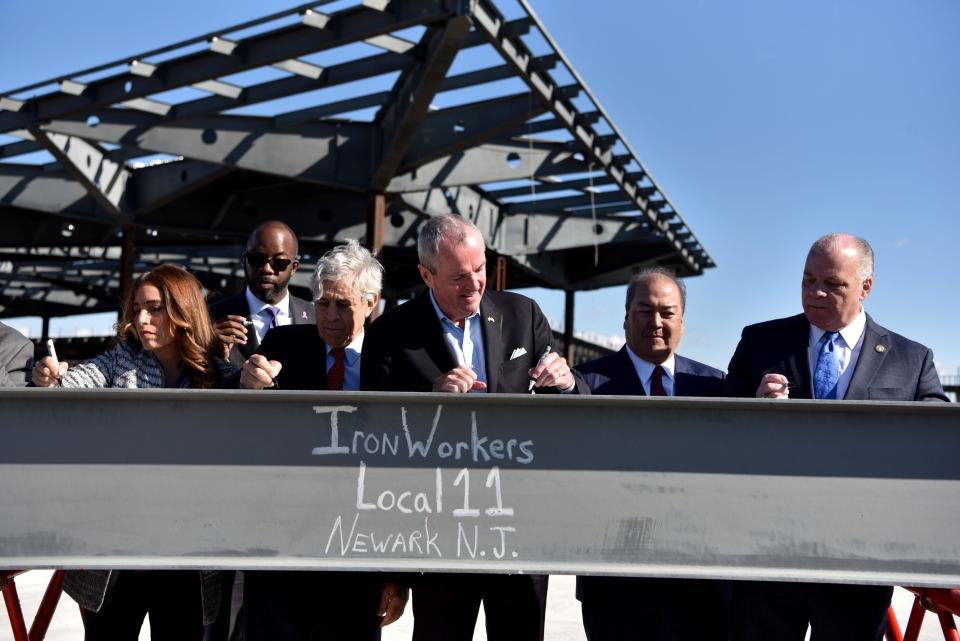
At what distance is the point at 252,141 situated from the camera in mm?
14211

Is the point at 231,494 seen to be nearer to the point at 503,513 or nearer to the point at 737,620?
the point at 503,513

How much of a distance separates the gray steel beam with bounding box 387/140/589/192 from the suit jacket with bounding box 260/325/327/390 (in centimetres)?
1183

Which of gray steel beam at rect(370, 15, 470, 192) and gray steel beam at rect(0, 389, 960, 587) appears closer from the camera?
gray steel beam at rect(0, 389, 960, 587)

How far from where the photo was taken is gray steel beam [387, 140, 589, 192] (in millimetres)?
15500

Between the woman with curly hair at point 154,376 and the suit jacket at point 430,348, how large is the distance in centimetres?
77

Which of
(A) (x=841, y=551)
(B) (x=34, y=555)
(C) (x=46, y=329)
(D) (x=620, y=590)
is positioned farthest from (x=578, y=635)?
(C) (x=46, y=329)

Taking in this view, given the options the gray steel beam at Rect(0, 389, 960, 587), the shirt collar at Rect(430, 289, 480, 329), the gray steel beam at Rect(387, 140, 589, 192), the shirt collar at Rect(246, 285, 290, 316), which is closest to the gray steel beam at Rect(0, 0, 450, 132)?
the gray steel beam at Rect(387, 140, 589, 192)

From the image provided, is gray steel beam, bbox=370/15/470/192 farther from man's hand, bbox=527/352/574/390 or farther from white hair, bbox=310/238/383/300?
man's hand, bbox=527/352/574/390

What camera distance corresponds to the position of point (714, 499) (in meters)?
2.64

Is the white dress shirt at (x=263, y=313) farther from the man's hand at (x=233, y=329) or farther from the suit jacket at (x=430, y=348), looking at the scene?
the suit jacket at (x=430, y=348)

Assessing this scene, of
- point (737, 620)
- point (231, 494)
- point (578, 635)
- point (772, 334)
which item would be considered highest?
point (772, 334)

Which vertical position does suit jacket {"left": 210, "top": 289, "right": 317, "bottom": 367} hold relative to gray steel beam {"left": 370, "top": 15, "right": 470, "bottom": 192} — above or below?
below

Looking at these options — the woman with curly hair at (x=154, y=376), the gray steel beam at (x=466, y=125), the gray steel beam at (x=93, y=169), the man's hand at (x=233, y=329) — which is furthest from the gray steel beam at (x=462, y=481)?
the gray steel beam at (x=93, y=169)

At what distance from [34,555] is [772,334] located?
2.92 metres
